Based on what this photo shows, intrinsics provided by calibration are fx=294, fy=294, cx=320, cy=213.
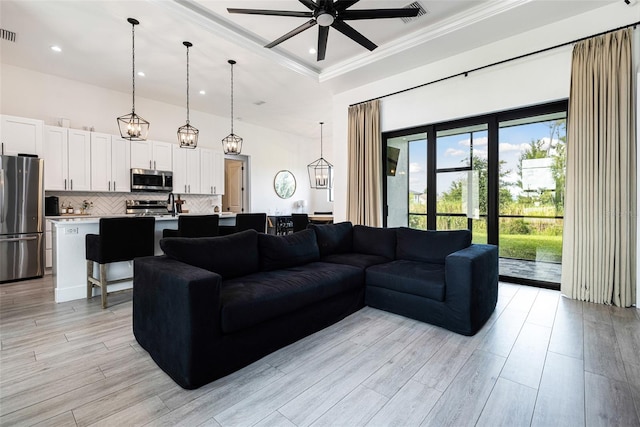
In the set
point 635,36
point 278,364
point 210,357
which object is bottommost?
point 278,364

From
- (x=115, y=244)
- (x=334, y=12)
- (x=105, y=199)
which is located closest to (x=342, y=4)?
(x=334, y=12)

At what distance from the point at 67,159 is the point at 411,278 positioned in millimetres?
5747

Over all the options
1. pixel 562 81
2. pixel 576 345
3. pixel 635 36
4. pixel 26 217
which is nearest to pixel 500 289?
pixel 576 345

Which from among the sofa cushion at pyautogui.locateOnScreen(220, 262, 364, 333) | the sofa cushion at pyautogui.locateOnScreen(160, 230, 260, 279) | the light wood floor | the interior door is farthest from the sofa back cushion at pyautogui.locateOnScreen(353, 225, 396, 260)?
the interior door

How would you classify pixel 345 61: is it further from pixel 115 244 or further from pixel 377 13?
pixel 115 244

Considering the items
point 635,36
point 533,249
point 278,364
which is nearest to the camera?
point 278,364

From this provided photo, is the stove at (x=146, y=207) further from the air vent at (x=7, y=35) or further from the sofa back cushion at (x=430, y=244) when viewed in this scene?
the sofa back cushion at (x=430, y=244)

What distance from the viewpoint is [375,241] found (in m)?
3.75

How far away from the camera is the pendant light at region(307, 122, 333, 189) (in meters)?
8.20

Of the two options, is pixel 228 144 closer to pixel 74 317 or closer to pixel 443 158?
pixel 74 317

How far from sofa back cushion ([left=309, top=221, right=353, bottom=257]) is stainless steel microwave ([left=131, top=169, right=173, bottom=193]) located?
13.0ft

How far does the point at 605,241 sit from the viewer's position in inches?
125

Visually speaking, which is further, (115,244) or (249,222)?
(249,222)

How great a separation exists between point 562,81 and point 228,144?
4615mm
